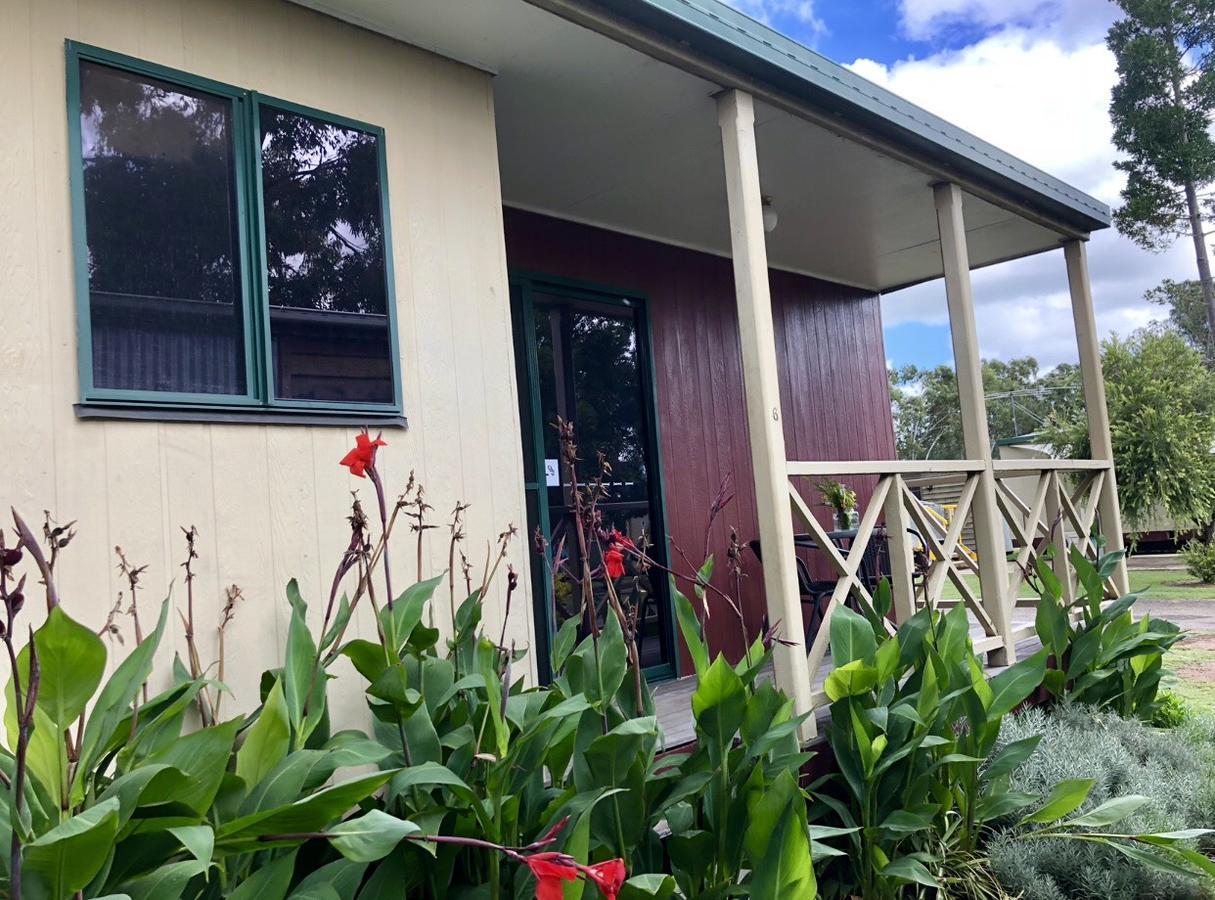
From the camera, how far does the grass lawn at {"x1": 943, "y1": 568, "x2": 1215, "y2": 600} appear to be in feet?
38.3

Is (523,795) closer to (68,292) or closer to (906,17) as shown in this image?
(68,292)

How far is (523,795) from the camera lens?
2533 millimetres

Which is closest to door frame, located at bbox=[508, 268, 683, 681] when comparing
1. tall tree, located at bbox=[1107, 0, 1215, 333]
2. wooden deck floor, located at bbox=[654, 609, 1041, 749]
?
wooden deck floor, located at bbox=[654, 609, 1041, 749]

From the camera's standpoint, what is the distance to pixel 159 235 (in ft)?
8.83

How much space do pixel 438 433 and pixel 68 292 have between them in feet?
3.90

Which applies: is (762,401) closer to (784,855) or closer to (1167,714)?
(784,855)

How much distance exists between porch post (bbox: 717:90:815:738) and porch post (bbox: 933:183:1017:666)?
5.03ft

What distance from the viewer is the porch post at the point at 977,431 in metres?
4.79

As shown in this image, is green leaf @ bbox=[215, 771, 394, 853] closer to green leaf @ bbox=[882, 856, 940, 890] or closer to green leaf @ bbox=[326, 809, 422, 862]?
green leaf @ bbox=[326, 809, 422, 862]

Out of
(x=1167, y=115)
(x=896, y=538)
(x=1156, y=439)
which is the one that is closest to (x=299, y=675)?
(x=896, y=538)

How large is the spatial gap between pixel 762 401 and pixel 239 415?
6.18 feet

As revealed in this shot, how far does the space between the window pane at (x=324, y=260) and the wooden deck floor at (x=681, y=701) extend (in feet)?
5.45

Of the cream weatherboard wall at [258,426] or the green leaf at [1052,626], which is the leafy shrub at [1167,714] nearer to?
the green leaf at [1052,626]

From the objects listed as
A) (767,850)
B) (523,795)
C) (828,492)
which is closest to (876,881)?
(767,850)
